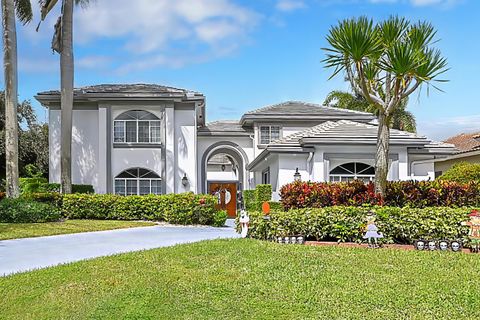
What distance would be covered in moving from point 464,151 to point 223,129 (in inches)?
551

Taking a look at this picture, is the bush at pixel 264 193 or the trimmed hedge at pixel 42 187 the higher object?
the trimmed hedge at pixel 42 187

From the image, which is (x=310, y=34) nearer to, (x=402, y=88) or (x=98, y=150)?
(x=402, y=88)

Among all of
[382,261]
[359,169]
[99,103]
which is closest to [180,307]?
[382,261]

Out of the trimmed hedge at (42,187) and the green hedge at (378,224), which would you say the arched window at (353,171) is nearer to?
the green hedge at (378,224)

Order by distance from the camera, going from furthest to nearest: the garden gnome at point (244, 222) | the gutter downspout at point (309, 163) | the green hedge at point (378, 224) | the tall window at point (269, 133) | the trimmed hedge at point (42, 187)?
1. the tall window at point (269, 133)
2. the trimmed hedge at point (42, 187)
3. the gutter downspout at point (309, 163)
4. the garden gnome at point (244, 222)
5. the green hedge at point (378, 224)

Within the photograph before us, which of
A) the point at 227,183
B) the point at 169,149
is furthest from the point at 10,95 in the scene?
the point at 227,183

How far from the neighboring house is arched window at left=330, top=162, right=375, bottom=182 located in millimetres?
7304

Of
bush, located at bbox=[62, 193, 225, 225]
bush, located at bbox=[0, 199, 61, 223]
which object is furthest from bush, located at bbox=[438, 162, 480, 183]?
bush, located at bbox=[0, 199, 61, 223]

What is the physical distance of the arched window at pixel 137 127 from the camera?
90.5 ft

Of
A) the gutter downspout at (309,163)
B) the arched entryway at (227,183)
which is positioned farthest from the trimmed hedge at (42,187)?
the gutter downspout at (309,163)

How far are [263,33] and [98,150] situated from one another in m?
15.6

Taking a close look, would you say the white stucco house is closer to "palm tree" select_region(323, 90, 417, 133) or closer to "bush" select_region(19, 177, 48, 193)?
"bush" select_region(19, 177, 48, 193)

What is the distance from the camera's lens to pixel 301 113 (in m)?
29.9

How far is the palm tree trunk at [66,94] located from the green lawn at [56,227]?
3793 mm
